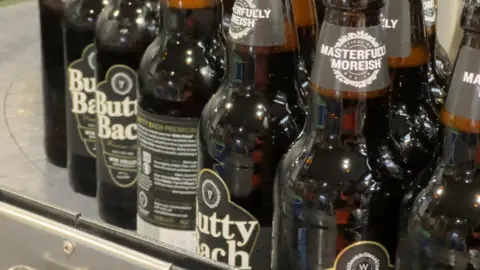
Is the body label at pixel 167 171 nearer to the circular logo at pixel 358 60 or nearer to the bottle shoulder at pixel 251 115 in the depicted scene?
the bottle shoulder at pixel 251 115

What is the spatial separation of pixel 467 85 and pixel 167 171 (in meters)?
0.32

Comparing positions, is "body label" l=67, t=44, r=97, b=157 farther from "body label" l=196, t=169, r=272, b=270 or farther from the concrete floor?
"body label" l=196, t=169, r=272, b=270

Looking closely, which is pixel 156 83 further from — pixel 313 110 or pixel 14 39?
pixel 14 39

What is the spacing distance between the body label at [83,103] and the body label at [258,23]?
31 centimetres

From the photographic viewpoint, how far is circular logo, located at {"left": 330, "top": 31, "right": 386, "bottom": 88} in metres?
0.60

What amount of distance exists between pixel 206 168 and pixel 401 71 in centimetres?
19

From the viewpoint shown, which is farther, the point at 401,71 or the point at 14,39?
the point at 14,39

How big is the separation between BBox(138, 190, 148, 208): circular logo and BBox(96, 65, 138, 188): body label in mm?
87

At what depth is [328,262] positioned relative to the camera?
63cm

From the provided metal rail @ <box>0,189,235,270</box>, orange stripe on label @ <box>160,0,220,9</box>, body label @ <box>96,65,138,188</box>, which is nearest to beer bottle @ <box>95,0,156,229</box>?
body label @ <box>96,65,138,188</box>

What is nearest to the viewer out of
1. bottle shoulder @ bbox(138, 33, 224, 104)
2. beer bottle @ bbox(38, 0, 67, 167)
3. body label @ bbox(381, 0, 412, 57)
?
body label @ bbox(381, 0, 412, 57)

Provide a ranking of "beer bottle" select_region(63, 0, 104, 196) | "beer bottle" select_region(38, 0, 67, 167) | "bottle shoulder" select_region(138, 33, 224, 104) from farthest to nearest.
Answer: "beer bottle" select_region(38, 0, 67, 167), "beer bottle" select_region(63, 0, 104, 196), "bottle shoulder" select_region(138, 33, 224, 104)

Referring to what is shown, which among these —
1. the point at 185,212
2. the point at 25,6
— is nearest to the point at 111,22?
the point at 185,212

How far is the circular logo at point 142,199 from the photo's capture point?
0.82 metres
